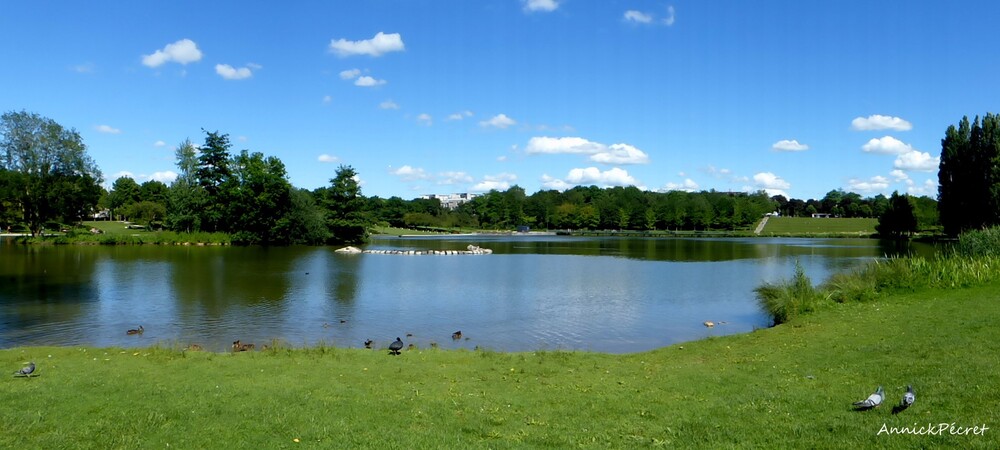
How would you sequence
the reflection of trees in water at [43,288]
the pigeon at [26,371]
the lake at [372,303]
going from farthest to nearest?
the reflection of trees in water at [43,288]
the lake at [372,303]
the pigeon at [26,371]

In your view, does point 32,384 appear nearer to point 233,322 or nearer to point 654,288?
point 233,322

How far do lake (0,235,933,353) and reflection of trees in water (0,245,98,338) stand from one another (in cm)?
8

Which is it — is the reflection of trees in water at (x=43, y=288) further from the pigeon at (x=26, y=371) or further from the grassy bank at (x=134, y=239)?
the grassy bank at (x=134, y=239)

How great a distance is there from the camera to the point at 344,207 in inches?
3420

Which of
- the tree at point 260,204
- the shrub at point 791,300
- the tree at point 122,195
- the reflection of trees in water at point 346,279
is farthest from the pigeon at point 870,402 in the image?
the tree at point 122,195

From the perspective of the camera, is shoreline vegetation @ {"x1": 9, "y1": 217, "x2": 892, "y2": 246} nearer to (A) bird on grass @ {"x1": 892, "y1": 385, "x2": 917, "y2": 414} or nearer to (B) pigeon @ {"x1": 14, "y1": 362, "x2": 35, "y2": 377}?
(B) pigeon @ {"x1": 14, "y1": 362, "x2": 35, "y2": 377}

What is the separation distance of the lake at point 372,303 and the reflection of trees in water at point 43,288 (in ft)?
0.25

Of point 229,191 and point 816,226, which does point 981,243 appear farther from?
point 816,226

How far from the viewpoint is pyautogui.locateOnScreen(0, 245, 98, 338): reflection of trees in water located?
2331 cm

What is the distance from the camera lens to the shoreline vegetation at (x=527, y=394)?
774cm

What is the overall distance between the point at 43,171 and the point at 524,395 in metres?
81.7

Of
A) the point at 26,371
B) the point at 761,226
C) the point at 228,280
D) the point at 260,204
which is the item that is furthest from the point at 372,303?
the point at 761,226

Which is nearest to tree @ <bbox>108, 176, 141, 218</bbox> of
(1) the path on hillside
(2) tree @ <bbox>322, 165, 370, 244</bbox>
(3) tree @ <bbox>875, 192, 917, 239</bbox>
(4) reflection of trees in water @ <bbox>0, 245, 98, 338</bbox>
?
(2) tree @ <bbox>322, 165, 370, 244</bbox>

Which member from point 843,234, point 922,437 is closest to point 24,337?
point 922,437
